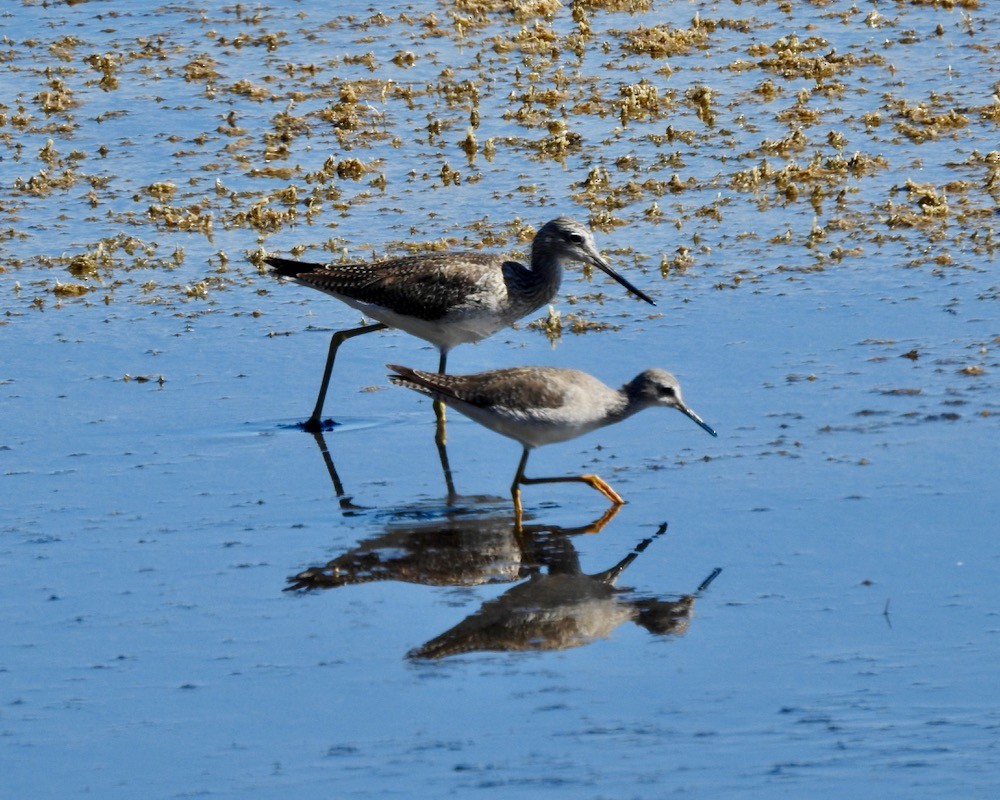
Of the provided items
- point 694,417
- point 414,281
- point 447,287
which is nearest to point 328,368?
point 414,281

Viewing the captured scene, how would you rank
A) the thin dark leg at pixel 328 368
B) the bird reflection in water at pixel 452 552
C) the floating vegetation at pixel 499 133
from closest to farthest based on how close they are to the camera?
1. the bird reflection in water at pixel 452 552
2. the thin dark leg at pixel 328 368
3. the floating vegetation at pixel 499 133

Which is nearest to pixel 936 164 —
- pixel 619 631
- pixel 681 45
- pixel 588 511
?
pixel 681 45

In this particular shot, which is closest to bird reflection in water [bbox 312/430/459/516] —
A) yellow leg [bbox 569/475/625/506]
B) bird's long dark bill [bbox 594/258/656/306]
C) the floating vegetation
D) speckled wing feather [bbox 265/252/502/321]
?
yellow leg [bbox 569/475/625/506]

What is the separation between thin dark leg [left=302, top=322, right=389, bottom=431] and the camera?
10.5 meters

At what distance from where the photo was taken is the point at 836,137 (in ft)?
48.0

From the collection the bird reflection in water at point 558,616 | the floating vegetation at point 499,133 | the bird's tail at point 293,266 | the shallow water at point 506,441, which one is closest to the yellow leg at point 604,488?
the shallow water at point 506,441

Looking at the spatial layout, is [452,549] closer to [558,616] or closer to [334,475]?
[558,616]

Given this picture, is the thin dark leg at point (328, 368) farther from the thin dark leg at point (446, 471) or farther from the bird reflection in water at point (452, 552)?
the bird reflection in water at point (452, 552)

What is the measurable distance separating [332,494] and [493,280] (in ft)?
6.42

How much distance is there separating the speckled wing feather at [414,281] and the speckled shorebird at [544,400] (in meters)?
1.28

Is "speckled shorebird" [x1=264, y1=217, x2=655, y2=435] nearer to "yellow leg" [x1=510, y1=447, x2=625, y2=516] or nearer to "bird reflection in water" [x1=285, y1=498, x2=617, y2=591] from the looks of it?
"yellow leg" [x1=510, y1=447, x2=625, y2=516]

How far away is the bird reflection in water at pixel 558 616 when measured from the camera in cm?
754

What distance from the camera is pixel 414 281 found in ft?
34.7

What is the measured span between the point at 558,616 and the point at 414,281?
337 centimetres
